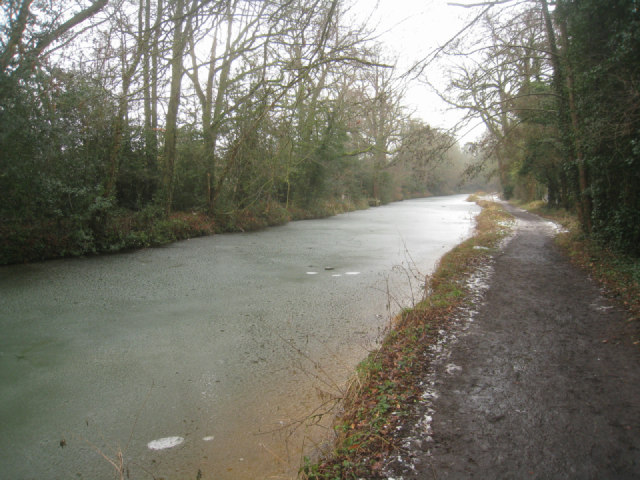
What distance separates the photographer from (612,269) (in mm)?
6422

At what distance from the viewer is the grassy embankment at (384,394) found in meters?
2.35

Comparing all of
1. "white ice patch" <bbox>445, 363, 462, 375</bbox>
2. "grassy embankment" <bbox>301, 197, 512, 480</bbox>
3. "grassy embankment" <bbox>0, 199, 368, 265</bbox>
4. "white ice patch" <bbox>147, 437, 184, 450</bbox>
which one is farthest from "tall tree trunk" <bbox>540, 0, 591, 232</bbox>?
"white ice patch" <bbox>147, 437, 184, 450</bbox>

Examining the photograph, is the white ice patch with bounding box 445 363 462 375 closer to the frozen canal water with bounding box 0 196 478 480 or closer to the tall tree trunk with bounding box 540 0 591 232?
the frozen canal water with bounding box 0 196 478 480

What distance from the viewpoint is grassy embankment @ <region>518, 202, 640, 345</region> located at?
460 cm

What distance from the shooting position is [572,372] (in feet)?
11.0

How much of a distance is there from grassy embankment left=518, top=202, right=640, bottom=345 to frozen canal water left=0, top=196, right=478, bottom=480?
250 cm

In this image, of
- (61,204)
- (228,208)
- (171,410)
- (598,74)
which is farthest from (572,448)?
(228,208)

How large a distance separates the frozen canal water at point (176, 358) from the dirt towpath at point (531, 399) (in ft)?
2.71

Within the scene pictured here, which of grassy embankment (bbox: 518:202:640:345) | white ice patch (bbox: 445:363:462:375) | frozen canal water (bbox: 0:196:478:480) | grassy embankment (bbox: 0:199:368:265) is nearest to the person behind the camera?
frozen canal water (bbox: 0:196:478:480)

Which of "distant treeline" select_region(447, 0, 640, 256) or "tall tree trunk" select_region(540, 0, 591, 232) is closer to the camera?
"distant treeline" select_region(447, 0, 640, 256)

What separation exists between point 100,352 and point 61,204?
558 cm

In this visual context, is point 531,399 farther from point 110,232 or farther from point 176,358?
point 110,232

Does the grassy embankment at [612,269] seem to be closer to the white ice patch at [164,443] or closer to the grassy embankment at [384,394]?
the grassy embankment at [384,394]

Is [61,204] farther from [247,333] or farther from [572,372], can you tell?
[572,372]
